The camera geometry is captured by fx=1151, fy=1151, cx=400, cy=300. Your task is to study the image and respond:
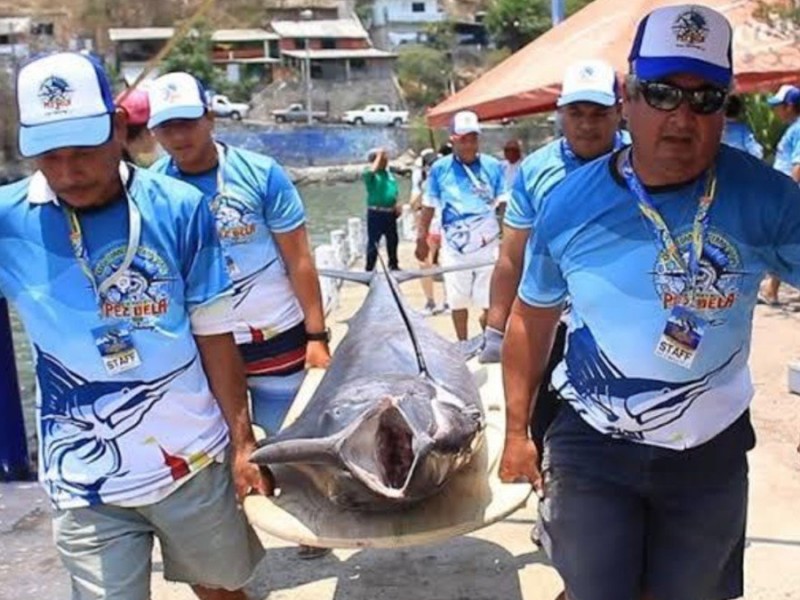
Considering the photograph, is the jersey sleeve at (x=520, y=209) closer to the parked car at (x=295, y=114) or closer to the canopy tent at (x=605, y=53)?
the canopy tent at (x=605, y=53)

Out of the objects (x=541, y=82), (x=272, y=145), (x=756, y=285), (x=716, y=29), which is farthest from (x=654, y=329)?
(x=272, y=145)

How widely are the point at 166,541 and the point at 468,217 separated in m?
5.06

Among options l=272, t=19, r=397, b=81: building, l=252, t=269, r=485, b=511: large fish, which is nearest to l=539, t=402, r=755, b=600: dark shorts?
l=252, t=269, r=485, b=511: large fish

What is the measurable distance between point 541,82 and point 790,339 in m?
4.68

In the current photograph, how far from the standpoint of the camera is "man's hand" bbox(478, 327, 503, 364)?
171 inches

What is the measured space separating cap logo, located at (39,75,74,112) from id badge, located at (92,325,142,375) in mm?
550

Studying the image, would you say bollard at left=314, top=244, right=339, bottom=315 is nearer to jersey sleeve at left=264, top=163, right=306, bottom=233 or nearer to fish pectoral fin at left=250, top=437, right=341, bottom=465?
jersey sleeve at left=264, top=163, right=306, bottom=233

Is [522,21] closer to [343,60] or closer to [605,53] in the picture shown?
[605,53]

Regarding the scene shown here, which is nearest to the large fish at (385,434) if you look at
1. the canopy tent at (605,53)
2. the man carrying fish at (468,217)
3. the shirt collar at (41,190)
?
the shirt collar at (41,190)

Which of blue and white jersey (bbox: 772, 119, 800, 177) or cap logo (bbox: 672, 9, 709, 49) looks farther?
blue and white jersey (bbox: 772, 119, 800, 177)

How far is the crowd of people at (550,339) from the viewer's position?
2.58 meters

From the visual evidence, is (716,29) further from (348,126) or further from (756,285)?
(348,126)

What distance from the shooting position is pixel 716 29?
2.60 meters

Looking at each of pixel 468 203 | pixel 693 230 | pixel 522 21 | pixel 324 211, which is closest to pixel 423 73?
pixel 324 211
